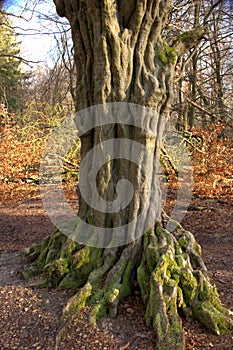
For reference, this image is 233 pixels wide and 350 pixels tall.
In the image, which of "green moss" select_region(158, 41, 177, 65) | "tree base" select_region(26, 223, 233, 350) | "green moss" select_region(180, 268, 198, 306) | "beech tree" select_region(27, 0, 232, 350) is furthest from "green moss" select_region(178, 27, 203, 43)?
"green moss" select_region(180, 268, 198, 306)

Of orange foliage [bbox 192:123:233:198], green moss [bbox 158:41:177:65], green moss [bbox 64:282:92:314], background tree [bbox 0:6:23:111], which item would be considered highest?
background tree [bbox 0:6:23:111]

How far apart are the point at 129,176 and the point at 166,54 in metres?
1.17

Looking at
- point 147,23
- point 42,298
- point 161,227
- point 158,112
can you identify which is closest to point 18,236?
point 42,298

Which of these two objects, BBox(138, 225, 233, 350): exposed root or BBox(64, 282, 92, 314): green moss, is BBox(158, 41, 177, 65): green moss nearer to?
BBox(138, 225, 233, 350): exposed root

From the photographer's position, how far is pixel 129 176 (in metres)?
2.93

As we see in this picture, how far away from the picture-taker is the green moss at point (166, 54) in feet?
9.62

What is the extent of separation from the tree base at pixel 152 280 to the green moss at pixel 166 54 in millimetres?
1526

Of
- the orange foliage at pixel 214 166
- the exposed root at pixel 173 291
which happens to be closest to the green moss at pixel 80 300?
the exposed root at pixel 173 291

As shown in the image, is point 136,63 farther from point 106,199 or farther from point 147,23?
point 106,199

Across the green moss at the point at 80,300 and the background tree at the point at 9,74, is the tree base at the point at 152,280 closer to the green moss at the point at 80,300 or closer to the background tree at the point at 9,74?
the green moss at the point at 80,300

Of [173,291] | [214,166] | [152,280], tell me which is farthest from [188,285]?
[214,166]

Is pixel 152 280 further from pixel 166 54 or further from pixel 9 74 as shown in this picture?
pixel 9 74

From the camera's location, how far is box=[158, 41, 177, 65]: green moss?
293 cm

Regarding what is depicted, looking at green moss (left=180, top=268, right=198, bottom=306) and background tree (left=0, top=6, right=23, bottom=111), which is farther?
background tree (left=0, top=6, right=23, bottom=111)
